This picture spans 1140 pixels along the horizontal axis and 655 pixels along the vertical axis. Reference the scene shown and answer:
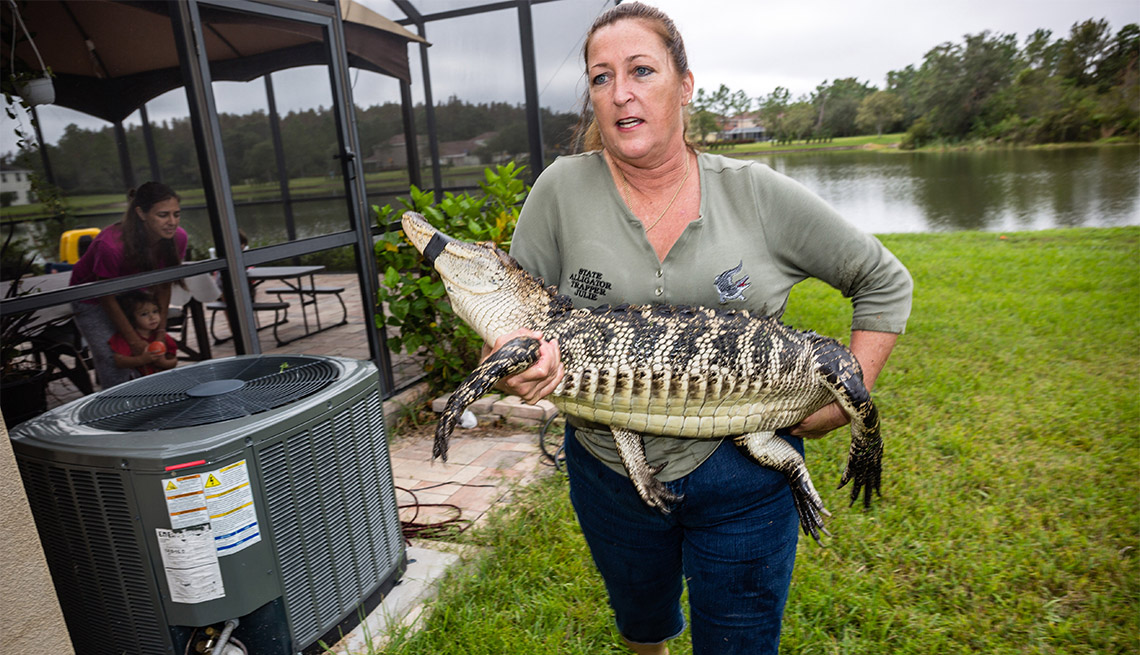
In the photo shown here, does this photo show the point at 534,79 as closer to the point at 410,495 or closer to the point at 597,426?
the point at 410,495

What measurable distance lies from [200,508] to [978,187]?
91.9 ft

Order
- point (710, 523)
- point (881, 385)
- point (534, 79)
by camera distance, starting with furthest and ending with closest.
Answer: point (534, 79) < point (881, 385) < point (710, 523)

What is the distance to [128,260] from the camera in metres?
3.73

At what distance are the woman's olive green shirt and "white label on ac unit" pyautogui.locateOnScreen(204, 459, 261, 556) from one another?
1.22m

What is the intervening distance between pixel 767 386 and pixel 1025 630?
6.61 ft

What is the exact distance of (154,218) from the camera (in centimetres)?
402

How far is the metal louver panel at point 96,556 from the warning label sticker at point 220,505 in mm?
171

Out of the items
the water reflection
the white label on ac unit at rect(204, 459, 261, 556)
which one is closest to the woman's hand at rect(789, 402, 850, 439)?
the white label on ac unit at rect(204, 459, 261, 556)

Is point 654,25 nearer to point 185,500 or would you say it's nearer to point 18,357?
point 185,500

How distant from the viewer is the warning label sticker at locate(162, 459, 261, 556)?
1956mm

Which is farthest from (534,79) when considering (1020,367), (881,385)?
(1020,367)

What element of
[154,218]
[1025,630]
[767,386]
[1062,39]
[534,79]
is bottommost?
[1025,630]

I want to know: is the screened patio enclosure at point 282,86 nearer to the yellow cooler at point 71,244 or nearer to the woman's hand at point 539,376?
the yellow cooler at point 71,244

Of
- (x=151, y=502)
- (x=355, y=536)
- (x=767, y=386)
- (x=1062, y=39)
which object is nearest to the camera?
(x=767, y=386)
